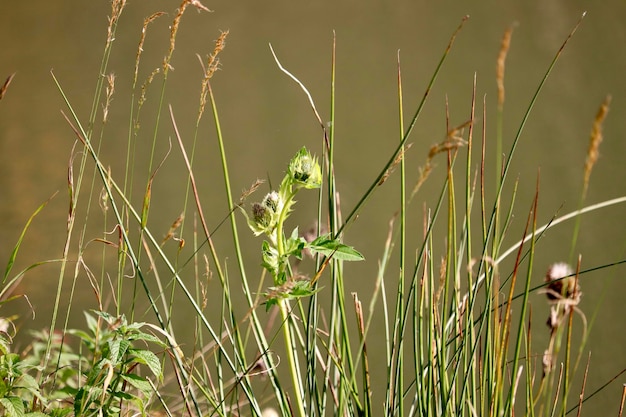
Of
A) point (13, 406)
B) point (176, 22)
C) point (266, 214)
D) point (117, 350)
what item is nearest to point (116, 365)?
point (117, 350)

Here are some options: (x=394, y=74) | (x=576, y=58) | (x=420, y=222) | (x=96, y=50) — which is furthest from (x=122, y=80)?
(x=576, y=58)

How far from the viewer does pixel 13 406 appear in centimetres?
113

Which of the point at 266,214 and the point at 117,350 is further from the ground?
the point at 266,214

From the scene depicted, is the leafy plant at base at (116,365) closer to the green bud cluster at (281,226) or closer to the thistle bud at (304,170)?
the green bud cluster at (281,226)

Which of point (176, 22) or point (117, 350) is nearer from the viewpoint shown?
point (117, 350)

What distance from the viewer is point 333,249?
107cm

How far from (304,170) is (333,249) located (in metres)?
0.12

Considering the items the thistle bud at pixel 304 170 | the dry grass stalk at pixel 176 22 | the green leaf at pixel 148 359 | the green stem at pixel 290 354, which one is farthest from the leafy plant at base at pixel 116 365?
the dry grass stalk at pixel 176 22

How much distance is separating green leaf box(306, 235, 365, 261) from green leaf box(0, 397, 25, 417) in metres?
0.48

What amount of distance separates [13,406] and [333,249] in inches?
20.3

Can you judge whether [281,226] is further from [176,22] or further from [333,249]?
[176,22]

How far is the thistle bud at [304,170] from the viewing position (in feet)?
3.63

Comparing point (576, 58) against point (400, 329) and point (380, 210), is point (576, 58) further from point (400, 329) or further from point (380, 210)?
point (400, 329)

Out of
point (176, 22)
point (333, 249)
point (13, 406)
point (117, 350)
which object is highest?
point (176, 22)
